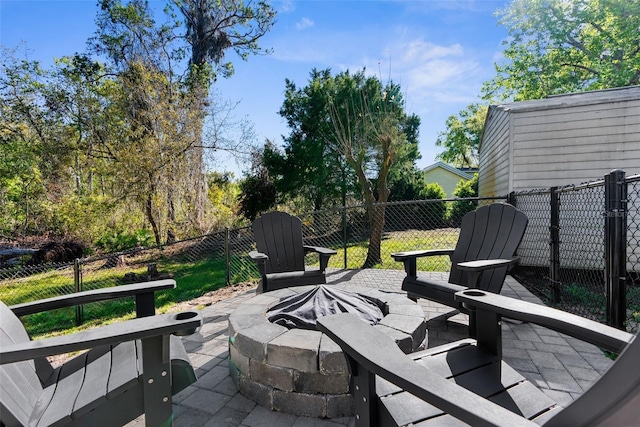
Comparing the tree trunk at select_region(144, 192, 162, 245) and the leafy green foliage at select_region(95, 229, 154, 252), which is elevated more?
the tree trunk at select_region(144, 192, 162, 245)

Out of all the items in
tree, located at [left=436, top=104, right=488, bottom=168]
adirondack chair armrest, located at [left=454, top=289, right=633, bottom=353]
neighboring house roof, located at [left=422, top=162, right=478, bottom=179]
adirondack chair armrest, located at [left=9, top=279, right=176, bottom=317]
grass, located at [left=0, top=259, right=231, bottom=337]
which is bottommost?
grass, located at [left=0, top=259, right=231, bottom=337]

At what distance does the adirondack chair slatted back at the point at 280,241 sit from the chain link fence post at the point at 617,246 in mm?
2700

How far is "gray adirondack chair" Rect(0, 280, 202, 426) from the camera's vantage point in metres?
0.97

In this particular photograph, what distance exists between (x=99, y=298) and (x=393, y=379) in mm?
1517

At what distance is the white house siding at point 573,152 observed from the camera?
4.45 metres

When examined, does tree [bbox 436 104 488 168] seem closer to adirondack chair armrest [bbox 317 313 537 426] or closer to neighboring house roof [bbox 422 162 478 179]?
neighboring house roof [bbox 422 162 478 179]

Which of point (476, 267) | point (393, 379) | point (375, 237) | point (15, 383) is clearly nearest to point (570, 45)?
point (375, 237)

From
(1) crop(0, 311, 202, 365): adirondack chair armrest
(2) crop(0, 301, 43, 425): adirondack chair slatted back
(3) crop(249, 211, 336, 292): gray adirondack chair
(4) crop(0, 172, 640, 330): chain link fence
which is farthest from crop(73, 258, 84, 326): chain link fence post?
(1) crop(0, 311, 202, 365): adirondack chair armrest

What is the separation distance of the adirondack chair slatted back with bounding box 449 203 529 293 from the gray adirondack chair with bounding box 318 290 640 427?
1.15m

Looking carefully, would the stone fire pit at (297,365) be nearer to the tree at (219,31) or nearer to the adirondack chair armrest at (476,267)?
the adirondack chair armrest at (476,267)

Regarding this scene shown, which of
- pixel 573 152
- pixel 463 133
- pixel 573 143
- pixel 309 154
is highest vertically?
pixel 463 133

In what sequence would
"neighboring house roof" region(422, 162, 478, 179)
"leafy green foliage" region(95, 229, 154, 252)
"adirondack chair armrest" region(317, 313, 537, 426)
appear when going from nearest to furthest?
1. "adirondack chair armrest" region(317, 313, 537, 426)
2. "leafy green foliage" region(95, 229, 154, 252)
3. "neighboring house roof" region(422, 162, 478, 179)

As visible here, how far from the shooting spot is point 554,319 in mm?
973

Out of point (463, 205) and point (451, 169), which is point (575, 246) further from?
point (451, 169)
